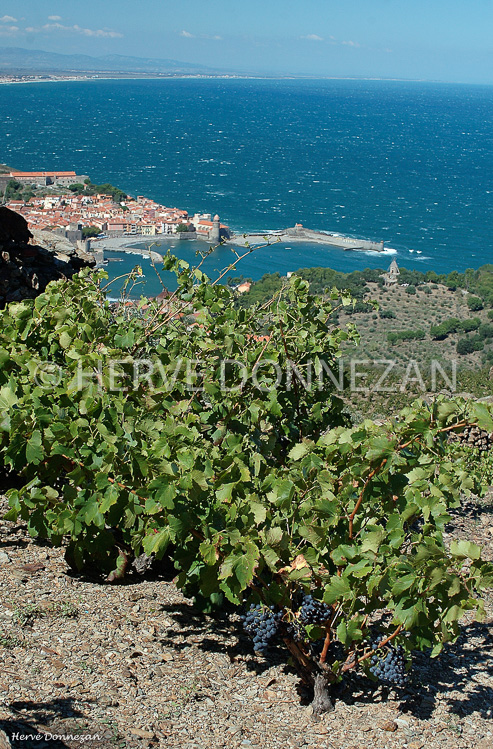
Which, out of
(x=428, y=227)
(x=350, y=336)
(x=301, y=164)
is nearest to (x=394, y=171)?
(x=301, y=164)

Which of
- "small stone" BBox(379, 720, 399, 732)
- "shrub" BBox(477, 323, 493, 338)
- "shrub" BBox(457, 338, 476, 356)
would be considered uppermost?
"small stone" BBox(379, 720, 399, 732)

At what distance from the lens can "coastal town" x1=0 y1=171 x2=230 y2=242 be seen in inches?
1644

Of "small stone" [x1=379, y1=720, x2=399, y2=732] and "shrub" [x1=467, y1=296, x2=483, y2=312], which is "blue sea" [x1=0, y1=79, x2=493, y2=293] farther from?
"small stone" [x1=379, y1=720, x2=399, y2=732]

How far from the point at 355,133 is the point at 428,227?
247ft

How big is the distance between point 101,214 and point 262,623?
47177 mm

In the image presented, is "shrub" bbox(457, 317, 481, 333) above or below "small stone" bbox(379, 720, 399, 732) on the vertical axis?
below

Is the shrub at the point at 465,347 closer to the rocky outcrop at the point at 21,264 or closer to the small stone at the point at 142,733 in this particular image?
the rocky outcrop at the point at 21,264

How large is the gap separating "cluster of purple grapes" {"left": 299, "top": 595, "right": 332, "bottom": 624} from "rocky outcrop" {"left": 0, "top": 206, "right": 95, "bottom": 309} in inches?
211

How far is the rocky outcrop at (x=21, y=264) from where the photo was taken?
774cm

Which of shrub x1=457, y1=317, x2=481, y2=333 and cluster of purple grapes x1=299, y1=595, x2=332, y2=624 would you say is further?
shrub x1=457, y1=317, x2=481, y2=333

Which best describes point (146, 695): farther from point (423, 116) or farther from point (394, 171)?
point (423, 116)

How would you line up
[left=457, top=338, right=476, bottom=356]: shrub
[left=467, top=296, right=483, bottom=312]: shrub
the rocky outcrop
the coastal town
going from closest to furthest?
the rocky outcrop
[left=457, top=338, right=476, bottom=356]: shrub
[left=467, top=296, right=483, bottom=312]: shrub
the coastal town

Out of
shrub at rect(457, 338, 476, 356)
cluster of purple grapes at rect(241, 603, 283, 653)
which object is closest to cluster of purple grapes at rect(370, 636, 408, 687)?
cluster of purple grapes at rect(241, 603, 283, 653)

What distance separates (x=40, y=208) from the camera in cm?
4356
